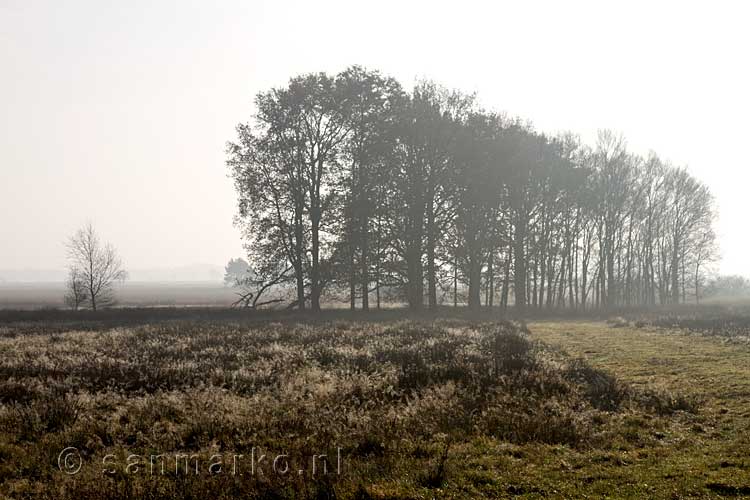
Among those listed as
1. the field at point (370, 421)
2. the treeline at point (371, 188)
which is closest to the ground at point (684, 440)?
the field at point (370, 421)

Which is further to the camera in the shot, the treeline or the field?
the treeline

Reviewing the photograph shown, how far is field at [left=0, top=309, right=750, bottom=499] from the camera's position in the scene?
6590 mm

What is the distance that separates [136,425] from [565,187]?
128ft

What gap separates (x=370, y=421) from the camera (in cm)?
938

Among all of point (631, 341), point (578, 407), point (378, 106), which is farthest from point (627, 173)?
point (578, 407)

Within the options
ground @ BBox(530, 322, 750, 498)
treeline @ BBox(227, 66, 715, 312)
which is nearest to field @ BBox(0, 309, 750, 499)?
ground @ BBox(530, 322, 750, 498)

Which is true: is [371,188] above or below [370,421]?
above

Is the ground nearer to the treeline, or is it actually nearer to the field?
the field

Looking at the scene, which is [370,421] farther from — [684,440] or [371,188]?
[371,188]

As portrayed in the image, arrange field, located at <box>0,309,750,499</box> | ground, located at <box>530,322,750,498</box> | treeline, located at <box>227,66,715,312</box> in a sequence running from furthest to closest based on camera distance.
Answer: treeline, located at <box>227,66,715,312</box>
field, located at <box>0,309,750,499</box>
ground, located at <box>530,322,750,498</box>

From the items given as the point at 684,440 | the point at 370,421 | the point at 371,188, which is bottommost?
the point at 684,440

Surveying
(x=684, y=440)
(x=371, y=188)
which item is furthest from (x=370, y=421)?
(x=371, y=188)

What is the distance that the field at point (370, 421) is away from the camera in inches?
259

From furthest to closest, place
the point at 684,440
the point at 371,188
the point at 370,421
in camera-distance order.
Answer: the point at 371,188
the point at 370,421
the point at 684,440
